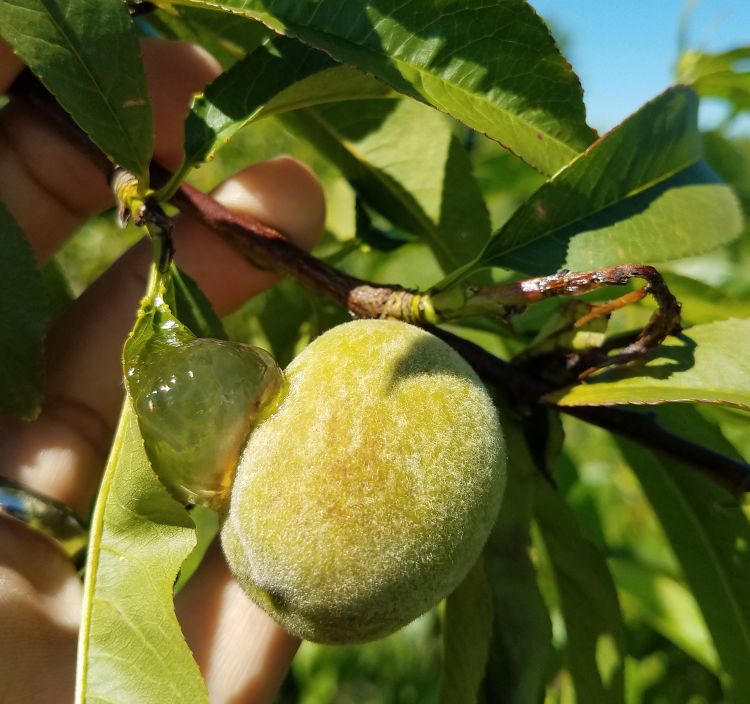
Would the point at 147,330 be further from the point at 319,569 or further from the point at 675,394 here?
the point at 675,394

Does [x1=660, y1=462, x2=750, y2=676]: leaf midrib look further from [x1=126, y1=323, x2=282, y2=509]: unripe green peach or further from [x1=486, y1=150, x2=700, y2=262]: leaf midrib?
[x1=126, y1=323, x2=282, y2=509]: unripe green peach

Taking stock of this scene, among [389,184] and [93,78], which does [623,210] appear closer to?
[389,184]

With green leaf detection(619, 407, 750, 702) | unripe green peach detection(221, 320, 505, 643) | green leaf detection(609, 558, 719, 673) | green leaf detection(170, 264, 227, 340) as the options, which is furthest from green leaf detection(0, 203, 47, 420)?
green leaf detection(609, 558, 719, 673)

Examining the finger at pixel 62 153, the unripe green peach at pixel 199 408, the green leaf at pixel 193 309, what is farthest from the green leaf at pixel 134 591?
the finger at pixel 62 153

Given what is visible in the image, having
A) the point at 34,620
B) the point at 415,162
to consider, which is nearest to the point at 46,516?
the point at 34,620

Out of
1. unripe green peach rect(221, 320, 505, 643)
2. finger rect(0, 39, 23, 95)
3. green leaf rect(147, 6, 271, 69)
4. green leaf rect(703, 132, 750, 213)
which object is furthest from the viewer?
green leaf rect(703, 132, 750, 213)

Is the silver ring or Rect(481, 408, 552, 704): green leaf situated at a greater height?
Rect(481, 408, 552, 704): green leaf

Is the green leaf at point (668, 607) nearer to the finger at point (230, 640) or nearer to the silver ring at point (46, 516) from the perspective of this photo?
the finger at point (230, 640)
